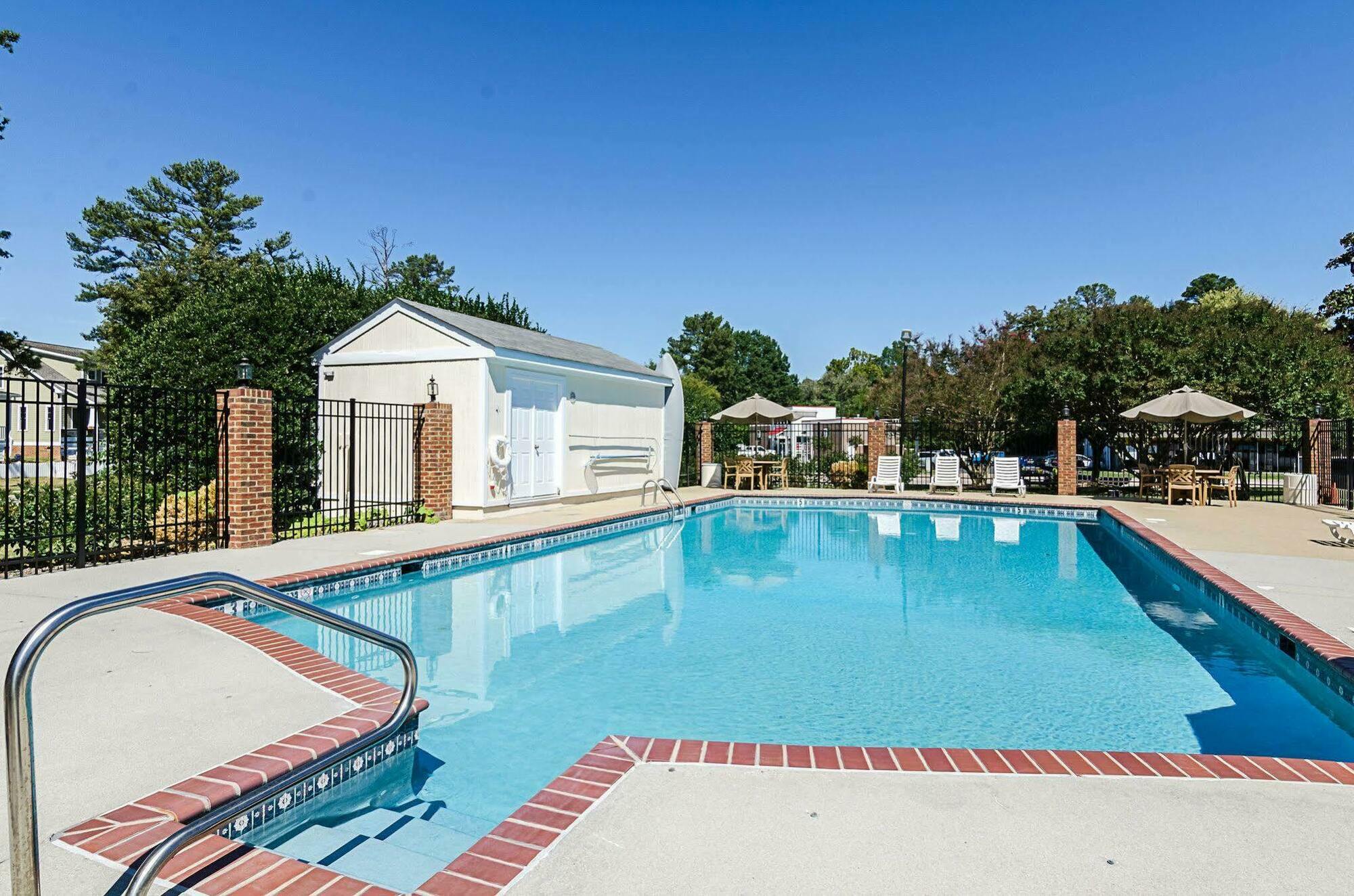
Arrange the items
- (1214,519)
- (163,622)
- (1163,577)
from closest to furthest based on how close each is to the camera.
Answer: (163,622)
(1163,577)
(1214,519)

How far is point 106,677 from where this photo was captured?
13.6 ft

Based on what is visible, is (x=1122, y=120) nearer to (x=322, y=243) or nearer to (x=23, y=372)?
(x=23, y=372)

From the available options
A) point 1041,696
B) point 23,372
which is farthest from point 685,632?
point 23,372

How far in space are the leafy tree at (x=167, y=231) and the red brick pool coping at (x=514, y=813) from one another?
37119 millimetres

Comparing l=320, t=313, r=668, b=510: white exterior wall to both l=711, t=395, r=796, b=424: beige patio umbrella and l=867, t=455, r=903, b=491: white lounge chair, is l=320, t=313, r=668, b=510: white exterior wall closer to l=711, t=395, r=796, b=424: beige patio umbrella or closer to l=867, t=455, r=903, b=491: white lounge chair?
l=711, t=395, r=796, b=424: beige patio umbrella

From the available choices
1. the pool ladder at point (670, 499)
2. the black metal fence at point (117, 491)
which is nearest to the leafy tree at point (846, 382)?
the pool ladder at point (670, 499)

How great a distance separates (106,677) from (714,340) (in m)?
62.2

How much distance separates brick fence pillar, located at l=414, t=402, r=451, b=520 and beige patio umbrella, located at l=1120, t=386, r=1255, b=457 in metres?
14.0

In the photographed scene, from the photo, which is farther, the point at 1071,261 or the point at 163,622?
the point at 1071,261

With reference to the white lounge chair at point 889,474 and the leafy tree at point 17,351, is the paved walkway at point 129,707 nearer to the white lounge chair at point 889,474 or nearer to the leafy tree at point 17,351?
the leafy tree at point 17,351

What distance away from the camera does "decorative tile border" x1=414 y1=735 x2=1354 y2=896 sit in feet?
9.20

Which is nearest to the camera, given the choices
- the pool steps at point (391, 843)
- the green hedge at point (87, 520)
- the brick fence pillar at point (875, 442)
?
the pool steps at point (391, 843)

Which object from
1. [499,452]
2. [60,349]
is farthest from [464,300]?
[60,349]

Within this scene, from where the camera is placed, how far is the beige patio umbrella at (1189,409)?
49.6ft
